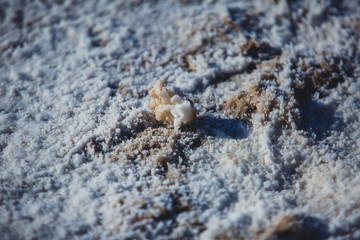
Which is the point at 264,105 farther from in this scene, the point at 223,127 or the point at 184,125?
the point at 184,125

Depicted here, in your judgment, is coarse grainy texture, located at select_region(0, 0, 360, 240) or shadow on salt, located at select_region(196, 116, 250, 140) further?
shadow on salt, located at select_region(196, 116, 250, 140)

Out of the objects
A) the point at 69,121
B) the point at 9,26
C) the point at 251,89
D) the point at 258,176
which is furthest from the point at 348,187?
the point at 9,26

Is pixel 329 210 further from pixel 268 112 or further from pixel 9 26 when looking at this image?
pixel 9 26

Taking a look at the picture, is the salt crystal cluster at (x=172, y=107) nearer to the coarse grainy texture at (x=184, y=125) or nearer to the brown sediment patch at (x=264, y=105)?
the coarse grainy texture at (x=184, y=125)

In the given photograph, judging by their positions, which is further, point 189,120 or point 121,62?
point 121,62

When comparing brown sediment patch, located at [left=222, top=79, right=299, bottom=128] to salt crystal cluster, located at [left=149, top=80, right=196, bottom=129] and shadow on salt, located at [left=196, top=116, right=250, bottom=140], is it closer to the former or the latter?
shadow on salt, located at [left=196, top=116, right=250, bottom=140]

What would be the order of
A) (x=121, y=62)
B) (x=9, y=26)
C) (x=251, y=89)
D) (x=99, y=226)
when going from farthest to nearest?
1. (x=9, y=26)
2. (x=121, y=62)
3. (x=251, y=89)
4. (x=99, y=226)

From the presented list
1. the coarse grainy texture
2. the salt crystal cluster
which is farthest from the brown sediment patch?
the salt crystal cluster
